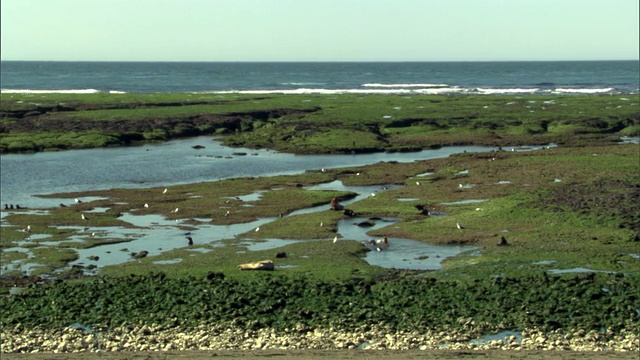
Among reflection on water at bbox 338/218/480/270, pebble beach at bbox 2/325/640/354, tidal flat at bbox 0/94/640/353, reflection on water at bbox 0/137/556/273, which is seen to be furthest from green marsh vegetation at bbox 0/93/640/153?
pebble beach at bbox 2/325/640/354

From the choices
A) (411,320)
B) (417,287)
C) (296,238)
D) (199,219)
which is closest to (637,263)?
(417,287)

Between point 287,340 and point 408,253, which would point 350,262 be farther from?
point 287,340

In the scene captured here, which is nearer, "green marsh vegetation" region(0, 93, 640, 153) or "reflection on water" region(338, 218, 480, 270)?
"reflection on water" region(338, 218, 480, 270)

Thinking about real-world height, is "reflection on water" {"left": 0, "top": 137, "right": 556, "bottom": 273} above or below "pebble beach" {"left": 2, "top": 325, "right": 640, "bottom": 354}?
below

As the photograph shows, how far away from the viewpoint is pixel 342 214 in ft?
123

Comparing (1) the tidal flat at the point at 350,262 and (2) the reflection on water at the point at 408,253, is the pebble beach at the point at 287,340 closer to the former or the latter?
(1) the tidal flat at the point at 350,262

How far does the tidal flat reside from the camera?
21516 millimetres

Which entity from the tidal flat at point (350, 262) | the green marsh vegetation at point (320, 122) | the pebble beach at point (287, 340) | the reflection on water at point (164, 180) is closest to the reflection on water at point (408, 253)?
the reflection on water at point (164, 180)

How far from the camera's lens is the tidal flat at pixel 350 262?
2152 centimetres

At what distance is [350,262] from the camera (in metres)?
28.7

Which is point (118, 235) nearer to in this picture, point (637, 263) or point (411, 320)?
point (411, 320)

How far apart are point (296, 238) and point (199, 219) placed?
5.96 meters

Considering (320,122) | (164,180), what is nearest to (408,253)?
(164,180)

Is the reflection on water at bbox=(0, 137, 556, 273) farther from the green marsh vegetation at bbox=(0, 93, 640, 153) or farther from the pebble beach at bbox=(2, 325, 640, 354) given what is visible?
the pebble beach at bbox=(2, 325, 640, 354)
